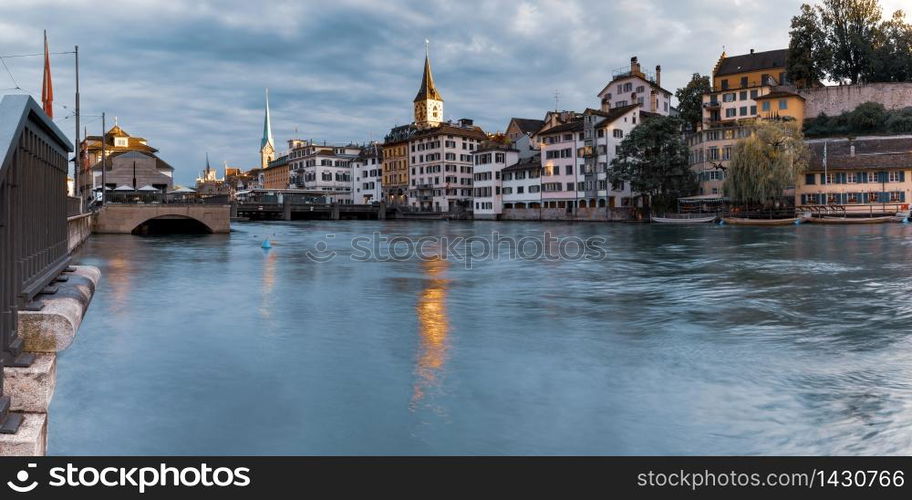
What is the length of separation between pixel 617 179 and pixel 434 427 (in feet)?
265

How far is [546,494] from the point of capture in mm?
5793

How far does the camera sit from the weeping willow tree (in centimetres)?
7075

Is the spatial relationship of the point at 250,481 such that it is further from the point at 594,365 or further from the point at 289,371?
the point at 594,365

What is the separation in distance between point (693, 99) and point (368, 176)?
235 feet

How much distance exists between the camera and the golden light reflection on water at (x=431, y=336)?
9673 millimetres

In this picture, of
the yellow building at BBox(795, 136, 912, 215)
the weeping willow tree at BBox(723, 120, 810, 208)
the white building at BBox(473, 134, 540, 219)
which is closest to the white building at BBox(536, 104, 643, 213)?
the white building at BBox(473, 134, 540, 219)

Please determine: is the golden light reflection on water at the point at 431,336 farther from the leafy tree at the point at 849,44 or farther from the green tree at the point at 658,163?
the leafy tree at the point at 849,44

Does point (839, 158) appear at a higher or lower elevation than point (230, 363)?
higher

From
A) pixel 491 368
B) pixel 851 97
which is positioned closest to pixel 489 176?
pixel 851 97

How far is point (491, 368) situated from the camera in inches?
417

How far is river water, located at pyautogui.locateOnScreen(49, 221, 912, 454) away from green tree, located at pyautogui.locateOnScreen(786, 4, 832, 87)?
271 feet

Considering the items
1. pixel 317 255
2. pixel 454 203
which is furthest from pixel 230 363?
pixel 454 203

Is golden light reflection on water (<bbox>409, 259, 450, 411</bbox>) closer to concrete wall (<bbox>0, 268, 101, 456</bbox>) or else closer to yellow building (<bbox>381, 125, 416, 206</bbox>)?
concrete wall (<bbox>0, 268, 101, 456</bbox>)

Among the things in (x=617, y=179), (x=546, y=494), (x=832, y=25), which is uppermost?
(x=832, y=25)
